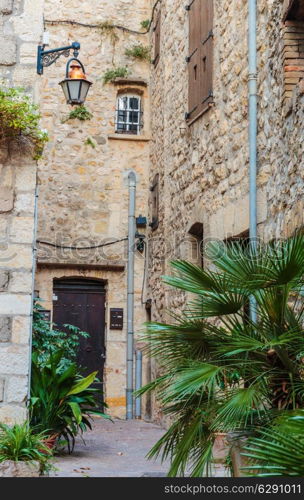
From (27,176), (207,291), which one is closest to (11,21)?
(27,176)

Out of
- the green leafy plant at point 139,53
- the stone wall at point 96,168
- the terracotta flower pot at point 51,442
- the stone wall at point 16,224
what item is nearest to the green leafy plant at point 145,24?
the stone wall at point 96,168

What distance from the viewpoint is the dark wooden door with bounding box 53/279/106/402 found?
13070 mm

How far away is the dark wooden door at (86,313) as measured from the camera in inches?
515

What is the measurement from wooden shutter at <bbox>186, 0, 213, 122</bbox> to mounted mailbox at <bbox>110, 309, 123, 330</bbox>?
422cm

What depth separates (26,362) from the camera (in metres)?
6.69

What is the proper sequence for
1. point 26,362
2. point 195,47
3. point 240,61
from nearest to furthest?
1. point 26,362
2. point 240,61
3. point 195,47

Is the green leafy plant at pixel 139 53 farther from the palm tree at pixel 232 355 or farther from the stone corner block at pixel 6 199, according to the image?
the palm tree at pixel 232 355

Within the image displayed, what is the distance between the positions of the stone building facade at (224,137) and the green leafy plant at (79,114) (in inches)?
47.5

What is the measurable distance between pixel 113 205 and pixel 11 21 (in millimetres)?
6476

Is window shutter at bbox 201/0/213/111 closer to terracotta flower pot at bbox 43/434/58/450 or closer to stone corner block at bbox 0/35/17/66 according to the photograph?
stone corner block at bbox 0/35/17/66

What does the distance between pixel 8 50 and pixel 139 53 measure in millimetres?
6986

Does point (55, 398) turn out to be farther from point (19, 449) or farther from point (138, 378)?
point (138, 378)

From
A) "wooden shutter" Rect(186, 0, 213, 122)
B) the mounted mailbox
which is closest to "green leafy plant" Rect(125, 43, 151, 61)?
"wooden shutter" Rect(186, 0, 213, 122)

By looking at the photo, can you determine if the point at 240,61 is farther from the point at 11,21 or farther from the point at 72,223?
the point at 72,223
